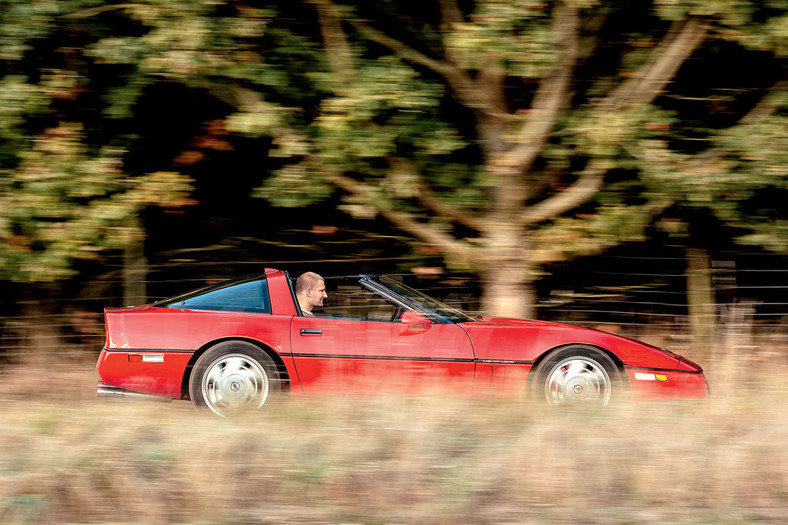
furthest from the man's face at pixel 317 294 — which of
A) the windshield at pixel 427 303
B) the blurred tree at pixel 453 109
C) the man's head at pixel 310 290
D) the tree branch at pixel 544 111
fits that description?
the tree branch at pixel 544 111


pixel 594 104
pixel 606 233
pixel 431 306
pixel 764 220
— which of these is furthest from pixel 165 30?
pixel 764 220

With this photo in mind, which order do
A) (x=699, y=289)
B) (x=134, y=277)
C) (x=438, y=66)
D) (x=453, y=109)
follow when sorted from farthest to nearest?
(x=699, y=289) → (x=134, y=277) → (x=453, y=109) → (x=438, y=66)

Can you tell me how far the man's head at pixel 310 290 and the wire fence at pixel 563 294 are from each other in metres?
2.45

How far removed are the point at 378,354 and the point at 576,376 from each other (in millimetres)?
1382

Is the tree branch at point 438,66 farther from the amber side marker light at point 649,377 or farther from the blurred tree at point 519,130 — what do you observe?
the amber side marker light at point 649,377

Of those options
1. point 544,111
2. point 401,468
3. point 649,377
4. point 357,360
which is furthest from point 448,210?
point 401,468

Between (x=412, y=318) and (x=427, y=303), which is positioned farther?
(x=427, y=303)

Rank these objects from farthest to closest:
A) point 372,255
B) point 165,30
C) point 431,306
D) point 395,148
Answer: point 372,255, point 395,148, point 165,30, point 431,306

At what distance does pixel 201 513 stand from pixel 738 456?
108 inches

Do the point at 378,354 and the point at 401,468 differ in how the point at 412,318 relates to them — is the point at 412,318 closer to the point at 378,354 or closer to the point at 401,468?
the point at 378,354

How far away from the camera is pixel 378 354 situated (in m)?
5.44

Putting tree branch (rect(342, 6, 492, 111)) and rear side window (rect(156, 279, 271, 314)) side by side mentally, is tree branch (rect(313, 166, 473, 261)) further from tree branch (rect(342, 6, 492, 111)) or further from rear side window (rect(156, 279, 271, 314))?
rear side window (rect(156, 279, 271, 314))

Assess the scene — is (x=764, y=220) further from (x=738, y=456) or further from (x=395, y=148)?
(x=738, y=456)

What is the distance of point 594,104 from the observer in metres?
7.24
